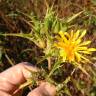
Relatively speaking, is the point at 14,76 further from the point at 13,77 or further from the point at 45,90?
the point at 45,90

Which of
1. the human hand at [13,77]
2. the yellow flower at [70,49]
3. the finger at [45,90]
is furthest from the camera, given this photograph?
the human hand at [13,77]

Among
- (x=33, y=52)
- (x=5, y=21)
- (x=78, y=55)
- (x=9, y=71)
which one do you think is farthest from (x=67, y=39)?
(x=5, y=21)

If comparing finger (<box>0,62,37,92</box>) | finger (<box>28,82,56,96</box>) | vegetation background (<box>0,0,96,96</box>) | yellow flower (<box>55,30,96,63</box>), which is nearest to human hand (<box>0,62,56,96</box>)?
finger (<box>0,62,37,92</box>)

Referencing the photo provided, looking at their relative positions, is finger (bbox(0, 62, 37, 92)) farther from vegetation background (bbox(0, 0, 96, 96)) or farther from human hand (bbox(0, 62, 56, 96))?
vegetation background (bbox(0, 0, 96, 96))

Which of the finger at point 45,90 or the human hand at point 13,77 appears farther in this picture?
the human hand at point 13,77

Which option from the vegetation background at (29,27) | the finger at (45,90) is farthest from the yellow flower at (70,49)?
the vegetation background at (29,27)

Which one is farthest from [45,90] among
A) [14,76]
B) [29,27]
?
[29,27]

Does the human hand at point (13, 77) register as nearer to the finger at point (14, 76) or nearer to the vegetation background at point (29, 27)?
the finger at point (14, 76)
